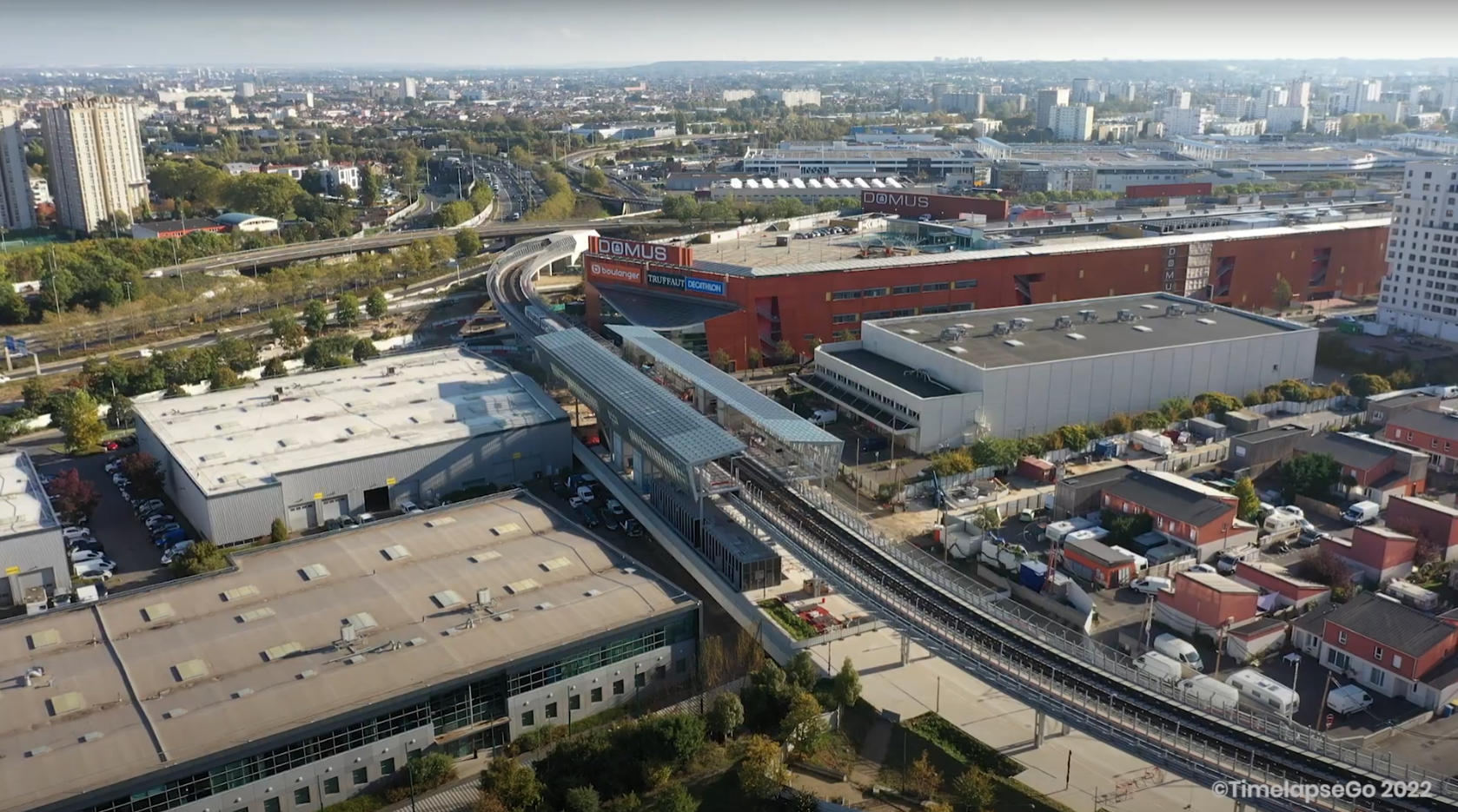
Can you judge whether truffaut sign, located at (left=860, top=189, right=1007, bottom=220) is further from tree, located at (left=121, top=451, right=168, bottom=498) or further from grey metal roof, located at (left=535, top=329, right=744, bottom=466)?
tree, located at (left=121, top=451, right=168, bottom=498)

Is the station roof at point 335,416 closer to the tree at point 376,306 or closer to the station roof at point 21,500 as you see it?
the station roof at point 21,500

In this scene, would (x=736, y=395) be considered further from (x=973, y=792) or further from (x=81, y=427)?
(x=81, y=427)

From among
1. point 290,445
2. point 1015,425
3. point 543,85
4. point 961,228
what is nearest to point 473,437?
point 290,445

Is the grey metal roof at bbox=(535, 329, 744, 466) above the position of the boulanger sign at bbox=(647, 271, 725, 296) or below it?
below

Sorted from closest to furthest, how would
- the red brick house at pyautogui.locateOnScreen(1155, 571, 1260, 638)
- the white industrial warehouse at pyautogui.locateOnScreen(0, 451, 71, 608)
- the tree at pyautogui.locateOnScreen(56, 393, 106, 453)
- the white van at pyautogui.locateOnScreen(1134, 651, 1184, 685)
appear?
the white van at pyautogui.locateOnScreen(1134, 651, 1184, 685) < the red brick house at pyautogui.locateOnScreen(1155, 571, 1260, 638) < the white industrial warehouse at pyautogui.locateOnScreen(0, 451, 71, 608) < the tree at pyautogui.locateOnScreen(56, 393, 106, 453)

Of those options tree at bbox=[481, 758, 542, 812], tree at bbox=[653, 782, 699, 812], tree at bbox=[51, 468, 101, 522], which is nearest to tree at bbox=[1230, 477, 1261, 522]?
tree at bbox=[653, 782, 699, 812]

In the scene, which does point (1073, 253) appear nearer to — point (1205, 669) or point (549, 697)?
point (1205, 669)
